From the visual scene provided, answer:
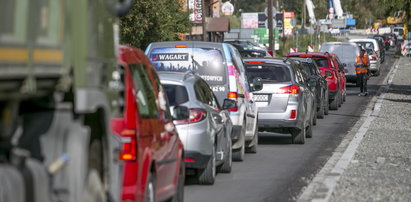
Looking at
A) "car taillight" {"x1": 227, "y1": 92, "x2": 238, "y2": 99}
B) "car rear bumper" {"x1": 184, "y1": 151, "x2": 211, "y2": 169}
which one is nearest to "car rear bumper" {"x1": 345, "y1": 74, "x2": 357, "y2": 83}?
"car taillight" {"x1": 227, "y1": 92, "x2": 238, "y2": 99}

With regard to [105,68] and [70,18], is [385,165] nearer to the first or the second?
[105,68]

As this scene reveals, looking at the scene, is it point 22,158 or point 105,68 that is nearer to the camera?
point 22,158

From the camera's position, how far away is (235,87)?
1630 cm

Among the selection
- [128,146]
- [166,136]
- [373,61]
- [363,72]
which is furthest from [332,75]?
[373,61]

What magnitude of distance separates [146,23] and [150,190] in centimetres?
2682

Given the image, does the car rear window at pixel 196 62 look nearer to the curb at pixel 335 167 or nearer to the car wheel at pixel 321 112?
the curb at pixel 335 167

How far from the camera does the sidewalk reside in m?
12.2

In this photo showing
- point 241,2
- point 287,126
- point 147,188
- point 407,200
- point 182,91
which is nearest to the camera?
point 147,188

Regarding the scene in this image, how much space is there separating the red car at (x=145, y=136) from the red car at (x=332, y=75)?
19543 millimetres

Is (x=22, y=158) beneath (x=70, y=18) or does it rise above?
beneath

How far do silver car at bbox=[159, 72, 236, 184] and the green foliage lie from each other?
21.8m

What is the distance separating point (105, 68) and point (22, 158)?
5.71 ft

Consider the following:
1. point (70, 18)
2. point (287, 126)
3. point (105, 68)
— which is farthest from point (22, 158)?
point (287, 126)

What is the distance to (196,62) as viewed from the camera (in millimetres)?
16266
